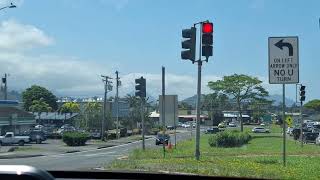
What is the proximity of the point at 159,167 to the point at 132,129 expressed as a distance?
92193mm

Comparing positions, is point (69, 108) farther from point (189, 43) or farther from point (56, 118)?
point (189, 43)

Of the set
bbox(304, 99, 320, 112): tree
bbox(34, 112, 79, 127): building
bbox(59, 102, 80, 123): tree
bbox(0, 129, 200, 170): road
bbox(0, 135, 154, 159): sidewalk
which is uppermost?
bbox(304, 99, 320, 112): tree

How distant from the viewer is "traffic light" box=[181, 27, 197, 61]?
64.4ft

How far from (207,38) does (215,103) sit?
11691 centimetres

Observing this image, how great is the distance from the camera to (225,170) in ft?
63.2

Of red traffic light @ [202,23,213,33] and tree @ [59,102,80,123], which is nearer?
red traffic light @ [202,23,213,33]

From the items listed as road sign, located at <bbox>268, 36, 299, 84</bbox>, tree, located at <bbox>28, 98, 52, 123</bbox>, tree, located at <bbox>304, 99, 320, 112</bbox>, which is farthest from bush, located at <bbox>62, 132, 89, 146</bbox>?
tree, located at <bbox>304, 99, 320, 112</bbox>

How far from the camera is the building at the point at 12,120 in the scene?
86.4 meters

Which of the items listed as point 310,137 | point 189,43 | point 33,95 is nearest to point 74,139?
point 310,137

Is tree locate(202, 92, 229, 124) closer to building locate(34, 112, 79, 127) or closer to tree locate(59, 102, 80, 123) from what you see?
building locate(34, 112, 79, 127)

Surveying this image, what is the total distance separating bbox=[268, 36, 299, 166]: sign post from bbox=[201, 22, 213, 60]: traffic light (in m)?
3.13

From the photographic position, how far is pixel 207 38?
63.8ft

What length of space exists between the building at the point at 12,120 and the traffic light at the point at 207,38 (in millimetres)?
66485

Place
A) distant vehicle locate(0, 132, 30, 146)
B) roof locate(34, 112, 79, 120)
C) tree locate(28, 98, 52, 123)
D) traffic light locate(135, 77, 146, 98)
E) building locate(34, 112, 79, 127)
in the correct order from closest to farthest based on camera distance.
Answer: traffic light locate(135, 77, 146, 98) → distant vehicle locate(0, 132, 30, 146) → tree locate(28, 98, 52, 123) → building locate(34, 112, 79, 127) → roof locate(34, 112, 79, 120)
